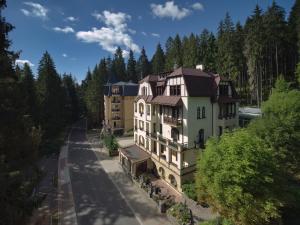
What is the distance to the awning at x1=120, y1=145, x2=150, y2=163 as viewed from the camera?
32.0 metres

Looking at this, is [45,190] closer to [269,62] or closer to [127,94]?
[127,94]

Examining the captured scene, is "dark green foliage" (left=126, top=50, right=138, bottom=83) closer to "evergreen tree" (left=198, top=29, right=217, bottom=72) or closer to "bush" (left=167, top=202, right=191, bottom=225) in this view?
"evergreen tree" (left=198, top=29, right=217, bottom=72)

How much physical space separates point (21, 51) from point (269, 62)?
49143 mm

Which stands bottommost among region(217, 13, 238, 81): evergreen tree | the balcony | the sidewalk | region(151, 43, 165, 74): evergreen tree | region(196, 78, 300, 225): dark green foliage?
the sidewalk

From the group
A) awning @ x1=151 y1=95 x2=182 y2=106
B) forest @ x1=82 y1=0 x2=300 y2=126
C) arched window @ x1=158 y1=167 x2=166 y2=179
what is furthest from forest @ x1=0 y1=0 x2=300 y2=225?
arched window @ x1=158 y1=167 x2=166 y2=179

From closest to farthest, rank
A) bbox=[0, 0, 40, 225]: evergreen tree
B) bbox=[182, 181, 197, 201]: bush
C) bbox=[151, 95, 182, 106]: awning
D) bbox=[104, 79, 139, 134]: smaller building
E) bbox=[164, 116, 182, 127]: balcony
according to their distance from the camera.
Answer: bbox=[0, 0, 40, 225]: evergreen tree → bbox=[182, 181, 197, 201]: bush → bbox=[151, 95, 182, 106]: awning → bbox=[164, 116, 182, 127]: balcony → bbox=[104, 79, 139, 134]: smaller building

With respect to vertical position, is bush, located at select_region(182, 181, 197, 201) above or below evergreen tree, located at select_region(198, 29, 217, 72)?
below

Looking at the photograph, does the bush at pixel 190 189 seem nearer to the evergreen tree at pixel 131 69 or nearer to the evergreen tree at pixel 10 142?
the evergreen tree at pixel 10 142

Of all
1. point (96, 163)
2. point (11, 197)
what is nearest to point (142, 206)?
point (11, 197)

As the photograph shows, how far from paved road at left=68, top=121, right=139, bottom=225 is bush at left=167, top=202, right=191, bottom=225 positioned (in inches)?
148

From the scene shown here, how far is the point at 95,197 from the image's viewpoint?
2598cm

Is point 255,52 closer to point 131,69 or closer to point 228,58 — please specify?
point 228,58

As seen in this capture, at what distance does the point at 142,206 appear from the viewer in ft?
78.5

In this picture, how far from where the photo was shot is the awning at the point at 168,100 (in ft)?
88.0
